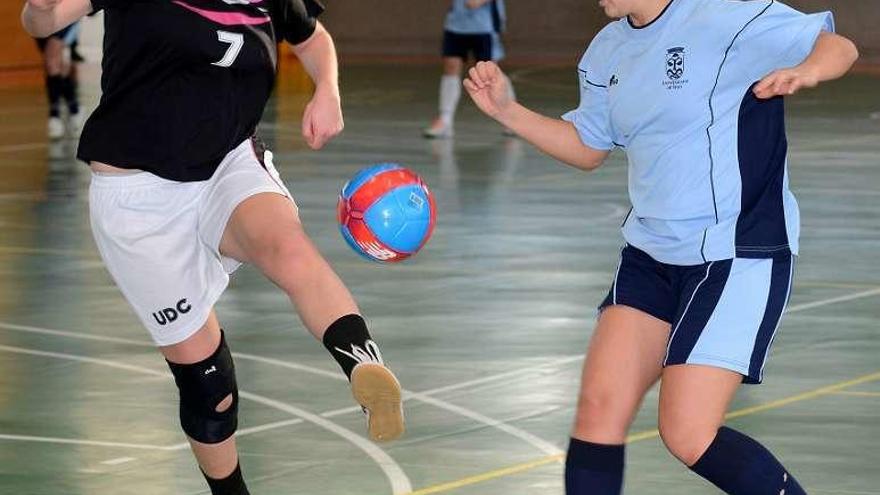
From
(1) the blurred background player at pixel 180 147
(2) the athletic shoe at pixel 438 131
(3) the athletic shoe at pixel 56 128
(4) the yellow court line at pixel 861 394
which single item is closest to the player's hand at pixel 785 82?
(1) the blurred background player at pixel 180 147

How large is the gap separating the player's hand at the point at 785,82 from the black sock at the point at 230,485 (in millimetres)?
2020

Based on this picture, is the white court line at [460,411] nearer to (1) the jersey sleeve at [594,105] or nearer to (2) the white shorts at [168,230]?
(1) the jersey sleeve at [594,105]

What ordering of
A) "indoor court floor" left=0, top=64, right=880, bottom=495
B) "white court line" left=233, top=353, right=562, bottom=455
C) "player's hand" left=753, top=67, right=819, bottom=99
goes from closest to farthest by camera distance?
"player's hand" left=753, top=67, right=819, bottom=99
"indoor court floor" left=0, top=64, right=880, bottom=495
"white court line" left=233, top=353, right=562, bottom=455

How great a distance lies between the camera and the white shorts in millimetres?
5234

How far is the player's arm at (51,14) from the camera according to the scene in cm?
502

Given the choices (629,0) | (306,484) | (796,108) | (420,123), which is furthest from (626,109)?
(796,108)

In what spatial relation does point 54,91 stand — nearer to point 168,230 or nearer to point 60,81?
point 60,81

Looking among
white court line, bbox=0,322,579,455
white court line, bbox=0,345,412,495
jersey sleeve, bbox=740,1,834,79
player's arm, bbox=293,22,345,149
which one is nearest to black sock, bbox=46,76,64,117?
white court line, bbox=0,322,579,455

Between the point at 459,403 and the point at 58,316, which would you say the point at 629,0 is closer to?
the point at 459,403

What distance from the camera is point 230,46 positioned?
5.22 metres

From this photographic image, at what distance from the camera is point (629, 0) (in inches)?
192

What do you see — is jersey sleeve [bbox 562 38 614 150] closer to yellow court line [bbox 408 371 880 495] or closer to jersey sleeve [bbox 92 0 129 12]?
jersey sleeve [bbox 92 0 129 12]

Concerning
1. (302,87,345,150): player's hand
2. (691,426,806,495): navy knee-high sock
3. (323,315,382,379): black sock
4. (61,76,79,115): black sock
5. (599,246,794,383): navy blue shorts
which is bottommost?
(61,76,79,115): black sock

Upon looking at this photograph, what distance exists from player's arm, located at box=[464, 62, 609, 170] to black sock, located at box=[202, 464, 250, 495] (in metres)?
1.35
